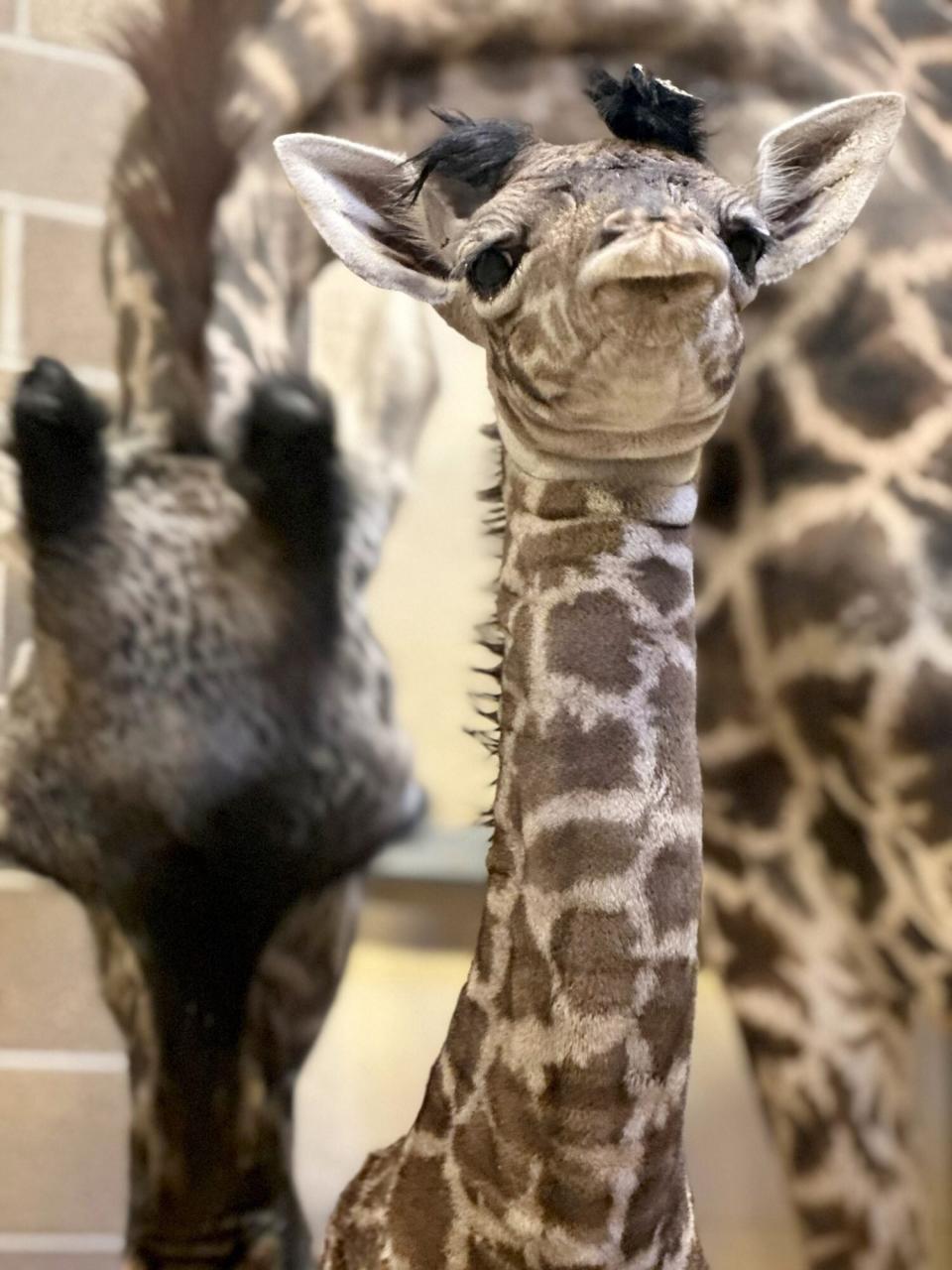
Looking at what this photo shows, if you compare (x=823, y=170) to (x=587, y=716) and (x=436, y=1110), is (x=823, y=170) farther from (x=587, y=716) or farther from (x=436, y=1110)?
(x=436, y=1110)

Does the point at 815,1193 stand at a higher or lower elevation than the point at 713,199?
lower

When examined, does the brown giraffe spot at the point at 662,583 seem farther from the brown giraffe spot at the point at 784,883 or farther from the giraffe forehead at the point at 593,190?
the brown giraffe spot at the point at 784,883

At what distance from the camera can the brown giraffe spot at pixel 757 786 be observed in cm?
101

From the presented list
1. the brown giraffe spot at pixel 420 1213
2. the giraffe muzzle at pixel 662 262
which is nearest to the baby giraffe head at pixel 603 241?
the giraffe muzzle at pixel 662 262

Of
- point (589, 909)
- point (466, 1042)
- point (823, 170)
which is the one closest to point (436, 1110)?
point (466, 1042)

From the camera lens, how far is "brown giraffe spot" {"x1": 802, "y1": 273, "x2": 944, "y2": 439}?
37.4 inches

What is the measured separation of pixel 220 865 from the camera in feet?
2.87

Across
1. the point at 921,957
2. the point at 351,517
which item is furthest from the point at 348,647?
the point at 921,957

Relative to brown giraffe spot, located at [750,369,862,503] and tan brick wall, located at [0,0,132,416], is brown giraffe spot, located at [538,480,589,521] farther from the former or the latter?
tan brick wall, located at [0,0,132,416]

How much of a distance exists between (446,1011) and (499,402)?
2.35 feet

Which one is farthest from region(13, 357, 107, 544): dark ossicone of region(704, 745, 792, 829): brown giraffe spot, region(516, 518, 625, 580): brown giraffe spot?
region(704, 745, 792, 829): brown giraffe spot

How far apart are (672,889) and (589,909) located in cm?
4

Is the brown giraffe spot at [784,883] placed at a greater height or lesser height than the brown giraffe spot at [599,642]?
lesser

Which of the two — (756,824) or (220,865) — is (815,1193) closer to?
(756,824)
